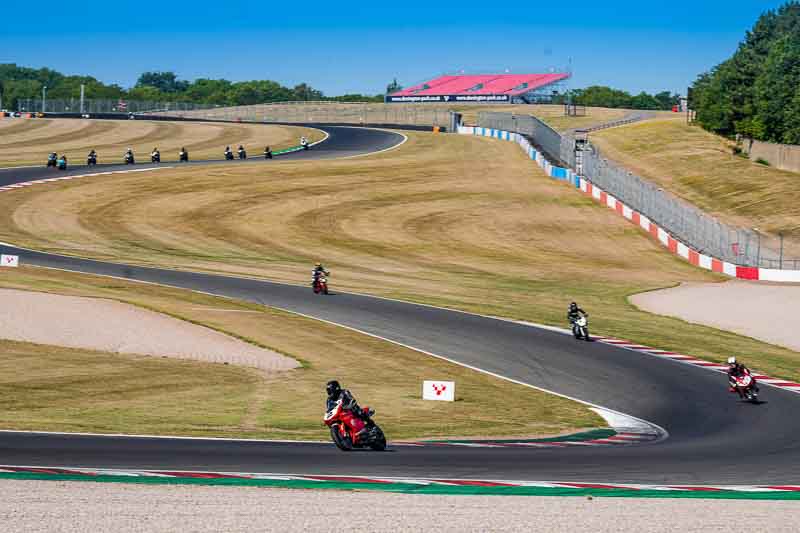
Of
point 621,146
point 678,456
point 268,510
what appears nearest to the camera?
point 268,510

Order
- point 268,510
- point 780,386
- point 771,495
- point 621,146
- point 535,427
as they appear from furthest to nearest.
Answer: point 621,146
point 780,386
point 535,427
point 771,495
point 268,510

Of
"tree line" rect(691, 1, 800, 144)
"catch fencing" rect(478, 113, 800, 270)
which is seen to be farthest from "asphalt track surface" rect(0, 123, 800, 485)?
"tree line" rect(691, 1, 800, 144)

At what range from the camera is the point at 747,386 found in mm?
27266

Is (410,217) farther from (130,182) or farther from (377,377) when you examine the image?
(377,377)

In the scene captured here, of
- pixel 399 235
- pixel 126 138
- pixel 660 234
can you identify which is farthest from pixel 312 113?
pixel 660 234

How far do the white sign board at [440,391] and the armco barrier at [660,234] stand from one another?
30178 mm

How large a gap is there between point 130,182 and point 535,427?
55469mm

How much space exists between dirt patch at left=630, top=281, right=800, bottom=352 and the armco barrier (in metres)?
0.98

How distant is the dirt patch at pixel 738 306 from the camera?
39594 mm

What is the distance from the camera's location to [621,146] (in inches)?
4279

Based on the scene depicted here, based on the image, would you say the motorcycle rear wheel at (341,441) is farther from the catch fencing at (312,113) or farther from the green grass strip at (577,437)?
the catch fencing at (312,113)

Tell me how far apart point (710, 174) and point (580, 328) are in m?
57.0

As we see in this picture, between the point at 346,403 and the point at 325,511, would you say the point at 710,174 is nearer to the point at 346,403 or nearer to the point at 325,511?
the point at 346,403

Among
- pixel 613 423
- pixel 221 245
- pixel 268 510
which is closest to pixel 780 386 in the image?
pixel 613 423
